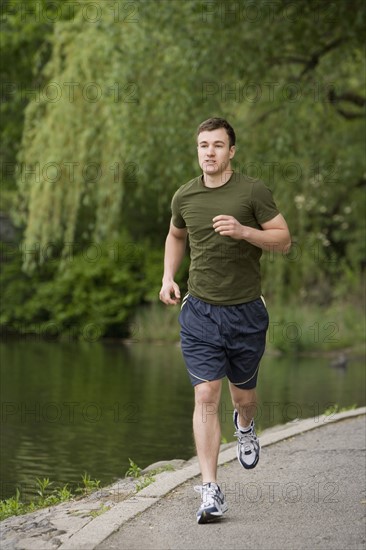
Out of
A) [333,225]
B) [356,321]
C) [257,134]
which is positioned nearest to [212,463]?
[257,134]

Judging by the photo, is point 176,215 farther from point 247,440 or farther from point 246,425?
point 247,440

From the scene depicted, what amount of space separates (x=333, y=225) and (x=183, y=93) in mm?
8323

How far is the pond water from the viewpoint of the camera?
9.65 metres

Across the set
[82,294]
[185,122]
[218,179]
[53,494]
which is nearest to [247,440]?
[218,179]

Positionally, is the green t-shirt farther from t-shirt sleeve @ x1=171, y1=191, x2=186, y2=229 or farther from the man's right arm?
the man's right arm

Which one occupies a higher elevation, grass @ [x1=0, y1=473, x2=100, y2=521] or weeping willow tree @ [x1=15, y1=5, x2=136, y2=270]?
weeping willow tree @ [x1=15, y1=5, x2=136, y2=270]

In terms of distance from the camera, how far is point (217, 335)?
6.26 metres

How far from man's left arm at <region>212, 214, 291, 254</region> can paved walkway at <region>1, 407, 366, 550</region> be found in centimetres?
145

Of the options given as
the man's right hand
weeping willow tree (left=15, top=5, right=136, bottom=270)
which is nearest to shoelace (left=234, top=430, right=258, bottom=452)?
the man's right hand

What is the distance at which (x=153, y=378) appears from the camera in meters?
17.0

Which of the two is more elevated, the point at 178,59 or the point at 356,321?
the point at 178,59

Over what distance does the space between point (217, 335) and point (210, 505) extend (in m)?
0.96

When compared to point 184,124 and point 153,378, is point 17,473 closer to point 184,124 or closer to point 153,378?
point 153,378

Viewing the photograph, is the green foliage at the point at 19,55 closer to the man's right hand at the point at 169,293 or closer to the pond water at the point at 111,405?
the pond water at the point at 111,405
